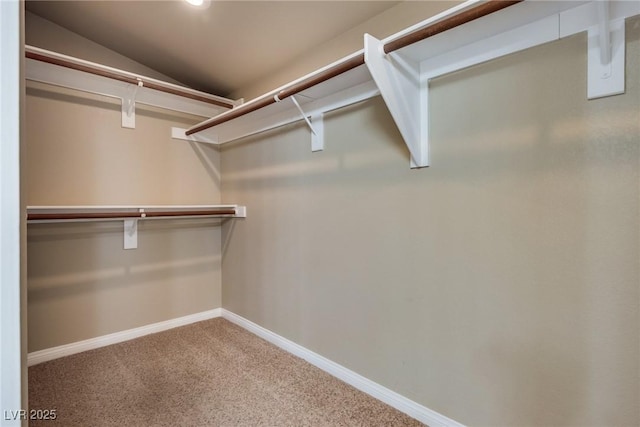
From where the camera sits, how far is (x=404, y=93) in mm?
1397

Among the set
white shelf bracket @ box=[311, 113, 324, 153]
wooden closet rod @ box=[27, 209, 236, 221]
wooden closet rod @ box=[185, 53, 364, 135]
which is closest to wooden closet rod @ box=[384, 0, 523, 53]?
wooden closet rod @ box=[185, 53, 364, 135]

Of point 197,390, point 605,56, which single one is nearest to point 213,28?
point 605,56

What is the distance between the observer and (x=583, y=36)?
41.1 inches

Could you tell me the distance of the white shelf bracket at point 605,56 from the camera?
38.1 inches

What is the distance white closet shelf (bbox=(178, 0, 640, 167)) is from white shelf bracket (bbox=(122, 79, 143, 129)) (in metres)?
1.13

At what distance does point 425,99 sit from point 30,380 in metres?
2.75

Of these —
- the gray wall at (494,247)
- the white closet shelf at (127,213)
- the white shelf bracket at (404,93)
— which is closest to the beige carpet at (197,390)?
the gray wall at (494,247)

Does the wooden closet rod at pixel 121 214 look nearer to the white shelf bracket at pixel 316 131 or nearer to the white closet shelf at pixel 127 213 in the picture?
the white closet shelf at pixel 127 213

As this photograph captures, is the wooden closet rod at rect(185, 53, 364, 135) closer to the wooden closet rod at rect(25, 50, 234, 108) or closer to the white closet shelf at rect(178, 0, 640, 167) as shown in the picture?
the white closet shelf at rect(178, 0, 640, 167)

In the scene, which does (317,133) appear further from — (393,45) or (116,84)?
(116,84)

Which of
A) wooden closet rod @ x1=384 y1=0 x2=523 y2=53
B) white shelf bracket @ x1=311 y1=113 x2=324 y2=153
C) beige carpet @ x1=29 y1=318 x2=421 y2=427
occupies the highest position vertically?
wooden closet rod @ x1=384 y1=0 x2=523 y2=53

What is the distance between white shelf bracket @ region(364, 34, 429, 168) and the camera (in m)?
1.29

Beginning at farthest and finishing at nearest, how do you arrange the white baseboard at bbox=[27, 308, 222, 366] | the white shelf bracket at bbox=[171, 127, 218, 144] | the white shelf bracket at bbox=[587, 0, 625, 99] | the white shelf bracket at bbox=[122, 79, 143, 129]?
1. the white shelf bracket at bbox=[171, 127, 218, 144]
2. the white shelf bracket at bbox=[122, 79, 143, 129]
3. the white baseboard at bbox=[27, 308, 222, 366]
4. the white shelf bracket at bbox=[587, 0, 625, 99]

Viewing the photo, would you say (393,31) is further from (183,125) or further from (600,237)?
(183,125)
